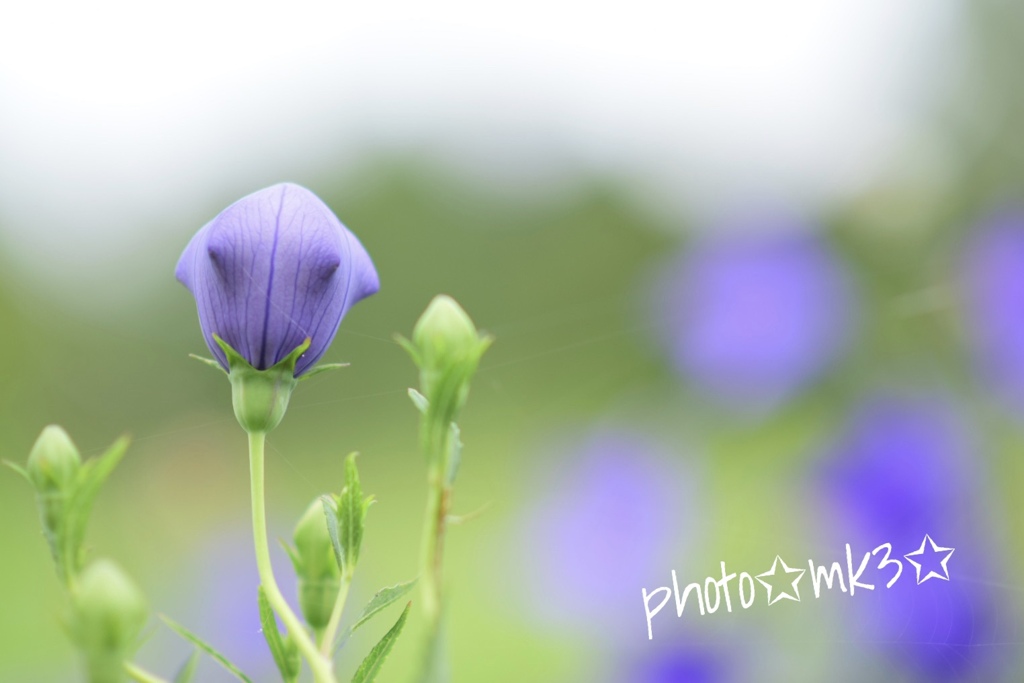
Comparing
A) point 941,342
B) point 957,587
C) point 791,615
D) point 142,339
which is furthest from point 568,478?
point 142,339

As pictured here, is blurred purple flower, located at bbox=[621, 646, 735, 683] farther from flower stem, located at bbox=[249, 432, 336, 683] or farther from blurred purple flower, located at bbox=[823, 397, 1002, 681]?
flower stem, located at bbox=[249, 432, 336, 683]

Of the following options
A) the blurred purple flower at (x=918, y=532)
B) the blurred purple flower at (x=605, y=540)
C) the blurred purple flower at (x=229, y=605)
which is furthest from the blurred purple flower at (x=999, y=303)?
the blurred purple flower at (x=229, y=605)

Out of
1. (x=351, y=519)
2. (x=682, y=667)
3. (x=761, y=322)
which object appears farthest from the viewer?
(x=761, y=322)

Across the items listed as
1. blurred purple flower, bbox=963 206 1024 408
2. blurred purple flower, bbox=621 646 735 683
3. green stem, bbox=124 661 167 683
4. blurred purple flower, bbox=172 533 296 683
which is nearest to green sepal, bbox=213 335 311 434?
green stem, bbox=124 661 167 683

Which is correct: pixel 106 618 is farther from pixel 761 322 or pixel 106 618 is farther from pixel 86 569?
pixel 761 322

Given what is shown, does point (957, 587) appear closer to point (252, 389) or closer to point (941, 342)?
point (252, 389)

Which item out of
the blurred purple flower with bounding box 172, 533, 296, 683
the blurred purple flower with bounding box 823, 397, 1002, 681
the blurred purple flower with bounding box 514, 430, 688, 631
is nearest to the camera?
the blurred purple flower with bounding box 823, 397, 1002, 681

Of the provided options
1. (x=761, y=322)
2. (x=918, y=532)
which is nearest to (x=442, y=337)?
(x=918, y=532)
